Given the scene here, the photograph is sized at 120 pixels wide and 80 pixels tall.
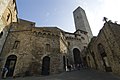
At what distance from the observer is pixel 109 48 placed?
10.4 m

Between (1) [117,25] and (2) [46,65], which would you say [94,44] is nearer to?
(1) [117,25]

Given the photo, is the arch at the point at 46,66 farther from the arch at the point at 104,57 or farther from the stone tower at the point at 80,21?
the stone tower at the point at 80,21

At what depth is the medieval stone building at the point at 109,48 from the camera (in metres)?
9.55

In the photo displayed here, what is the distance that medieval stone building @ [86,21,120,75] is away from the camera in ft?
31.3

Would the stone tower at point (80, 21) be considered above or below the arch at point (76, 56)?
above

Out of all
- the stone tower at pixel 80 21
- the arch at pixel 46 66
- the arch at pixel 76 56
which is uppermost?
the stone tower at pixel 80 21

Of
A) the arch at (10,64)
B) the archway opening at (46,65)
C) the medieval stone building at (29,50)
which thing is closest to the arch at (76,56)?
the medieval stone building at (29,50)

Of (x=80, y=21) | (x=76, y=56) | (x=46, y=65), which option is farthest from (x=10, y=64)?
(x=80, y=21)

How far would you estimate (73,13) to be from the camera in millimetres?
35812

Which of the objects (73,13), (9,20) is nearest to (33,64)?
(9,20)

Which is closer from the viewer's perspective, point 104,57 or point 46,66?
point 104,57

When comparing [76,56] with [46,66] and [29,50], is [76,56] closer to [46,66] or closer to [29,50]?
[46,66]

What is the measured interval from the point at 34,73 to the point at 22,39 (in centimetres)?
512

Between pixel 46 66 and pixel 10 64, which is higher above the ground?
pixel 10 64
